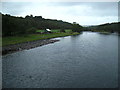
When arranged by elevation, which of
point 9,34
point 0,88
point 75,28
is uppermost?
point 75,28

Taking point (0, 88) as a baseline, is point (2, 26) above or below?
above

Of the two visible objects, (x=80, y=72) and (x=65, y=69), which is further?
(x=65, y=69)

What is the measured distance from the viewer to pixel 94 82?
9.61 meters

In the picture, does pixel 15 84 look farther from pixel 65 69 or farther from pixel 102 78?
pixel 102 78

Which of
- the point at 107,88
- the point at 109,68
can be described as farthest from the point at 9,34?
the point at 107,88

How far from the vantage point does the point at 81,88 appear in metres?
8.64

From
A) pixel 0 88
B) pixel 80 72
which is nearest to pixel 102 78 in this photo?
pixel 80 72

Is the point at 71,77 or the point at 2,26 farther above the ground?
the point at 2,26

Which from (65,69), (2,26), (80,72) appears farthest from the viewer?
(2,26)

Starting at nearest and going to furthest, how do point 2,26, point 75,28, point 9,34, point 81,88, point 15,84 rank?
1. point 81,88
2. point 15,84
3. point 2,26
4. point 9,34
5. point 75,28

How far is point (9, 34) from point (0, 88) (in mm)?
28990

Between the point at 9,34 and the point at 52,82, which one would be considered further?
the point at 9,34

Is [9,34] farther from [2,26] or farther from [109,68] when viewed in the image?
[109,68]

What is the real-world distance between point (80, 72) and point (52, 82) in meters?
3.29
